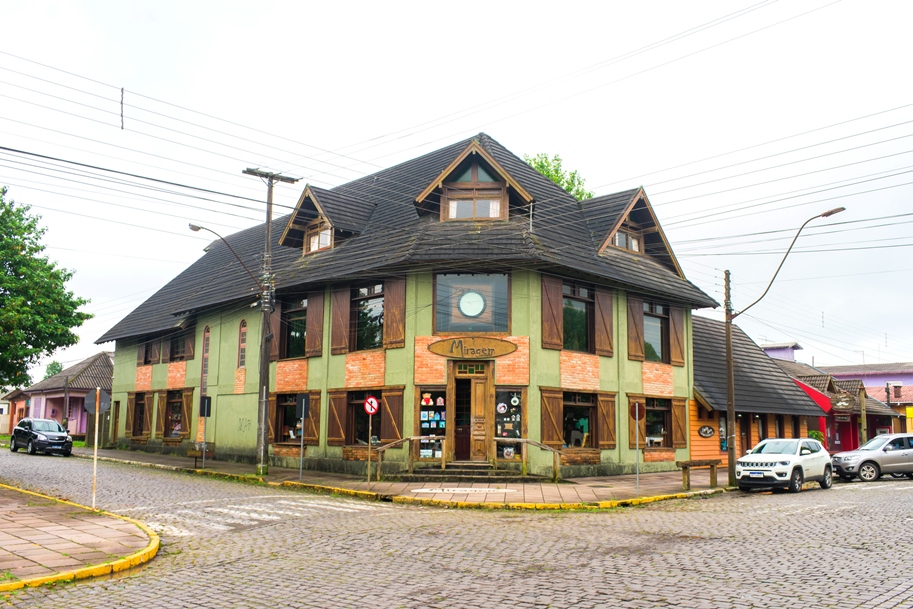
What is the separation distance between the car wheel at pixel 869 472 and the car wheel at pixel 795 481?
6575 millimetres

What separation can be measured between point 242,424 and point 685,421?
58.3ft

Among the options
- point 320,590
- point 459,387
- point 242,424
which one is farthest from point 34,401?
point 320,590

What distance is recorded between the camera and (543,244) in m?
24.6

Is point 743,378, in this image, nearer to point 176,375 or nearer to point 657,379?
point 657,379

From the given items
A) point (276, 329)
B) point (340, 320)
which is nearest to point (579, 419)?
point (340, 320)

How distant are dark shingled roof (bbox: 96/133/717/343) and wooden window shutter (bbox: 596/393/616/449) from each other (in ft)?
13.3

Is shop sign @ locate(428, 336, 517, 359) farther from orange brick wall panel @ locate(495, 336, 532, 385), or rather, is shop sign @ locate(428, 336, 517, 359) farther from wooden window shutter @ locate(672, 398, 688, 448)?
wooden window shutter @ locate(672, 398, 688, 448)

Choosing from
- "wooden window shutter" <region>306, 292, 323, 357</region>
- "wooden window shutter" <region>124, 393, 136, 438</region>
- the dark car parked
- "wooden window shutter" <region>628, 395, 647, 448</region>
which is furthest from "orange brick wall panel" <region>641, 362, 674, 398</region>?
"wooden window shutter" <region>124, 393, 136, 438</region>

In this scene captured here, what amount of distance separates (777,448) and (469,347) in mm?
9882

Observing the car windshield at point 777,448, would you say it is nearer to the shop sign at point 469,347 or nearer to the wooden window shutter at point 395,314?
the shop sign at point 469,347

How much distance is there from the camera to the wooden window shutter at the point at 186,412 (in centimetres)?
3478

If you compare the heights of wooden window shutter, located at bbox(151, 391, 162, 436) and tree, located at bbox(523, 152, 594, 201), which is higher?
tree, located at bbox(523, 152, 594, 201)

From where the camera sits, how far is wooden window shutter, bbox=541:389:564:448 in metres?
23.8

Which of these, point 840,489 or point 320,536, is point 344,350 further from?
point 840,489
